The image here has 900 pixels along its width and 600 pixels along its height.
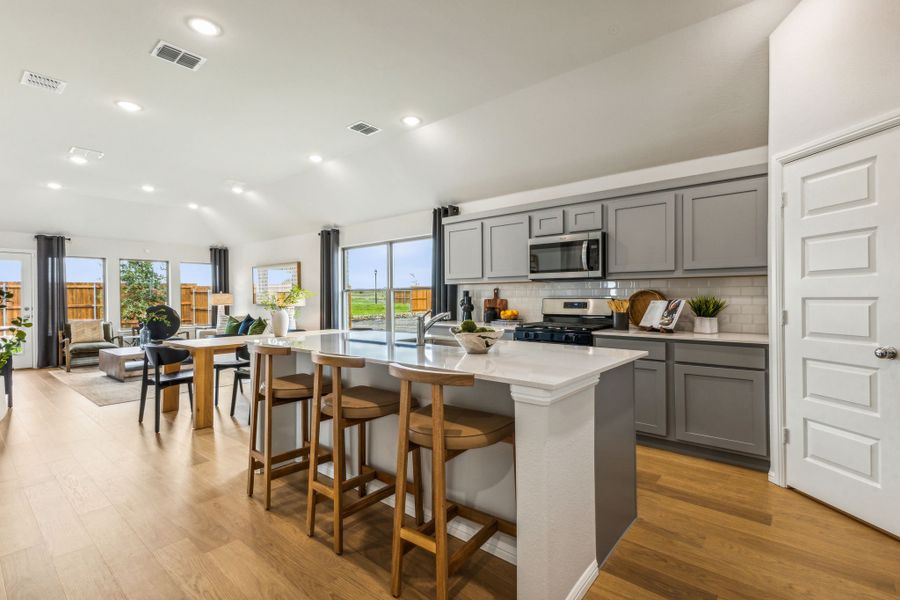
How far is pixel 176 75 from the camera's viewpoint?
3475mm

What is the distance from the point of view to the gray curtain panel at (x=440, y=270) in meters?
5.61

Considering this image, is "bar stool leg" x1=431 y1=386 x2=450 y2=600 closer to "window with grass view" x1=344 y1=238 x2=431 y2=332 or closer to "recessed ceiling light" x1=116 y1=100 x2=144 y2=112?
"window with grass view" x1=344 y1=238 x2=431 y2=332

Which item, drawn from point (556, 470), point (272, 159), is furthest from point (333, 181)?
point (556, 470)

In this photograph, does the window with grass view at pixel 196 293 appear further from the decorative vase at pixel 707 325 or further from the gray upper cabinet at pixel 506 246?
the decorative vase at pixel 707 325

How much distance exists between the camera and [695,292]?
153 inches

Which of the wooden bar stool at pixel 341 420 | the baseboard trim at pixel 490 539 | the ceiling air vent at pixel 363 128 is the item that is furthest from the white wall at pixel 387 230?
the wooden bar stool at pixel 341 420

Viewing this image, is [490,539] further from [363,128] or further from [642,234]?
[363,128]

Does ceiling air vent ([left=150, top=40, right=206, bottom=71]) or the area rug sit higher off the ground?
ceiling air vent ([left=150, top=40, right=206, bottom=71])

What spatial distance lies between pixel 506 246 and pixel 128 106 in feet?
12.9

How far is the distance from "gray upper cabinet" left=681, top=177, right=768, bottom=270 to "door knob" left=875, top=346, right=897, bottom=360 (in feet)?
3.63

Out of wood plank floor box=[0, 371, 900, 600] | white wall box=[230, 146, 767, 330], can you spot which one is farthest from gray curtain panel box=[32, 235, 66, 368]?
wood plank floor box=[0, 371, 900, 600]

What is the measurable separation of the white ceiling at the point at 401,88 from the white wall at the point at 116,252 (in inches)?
99.2

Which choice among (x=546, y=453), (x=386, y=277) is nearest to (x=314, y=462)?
(x=546, y=453)

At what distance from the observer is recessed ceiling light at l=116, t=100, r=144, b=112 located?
13.0 ft
